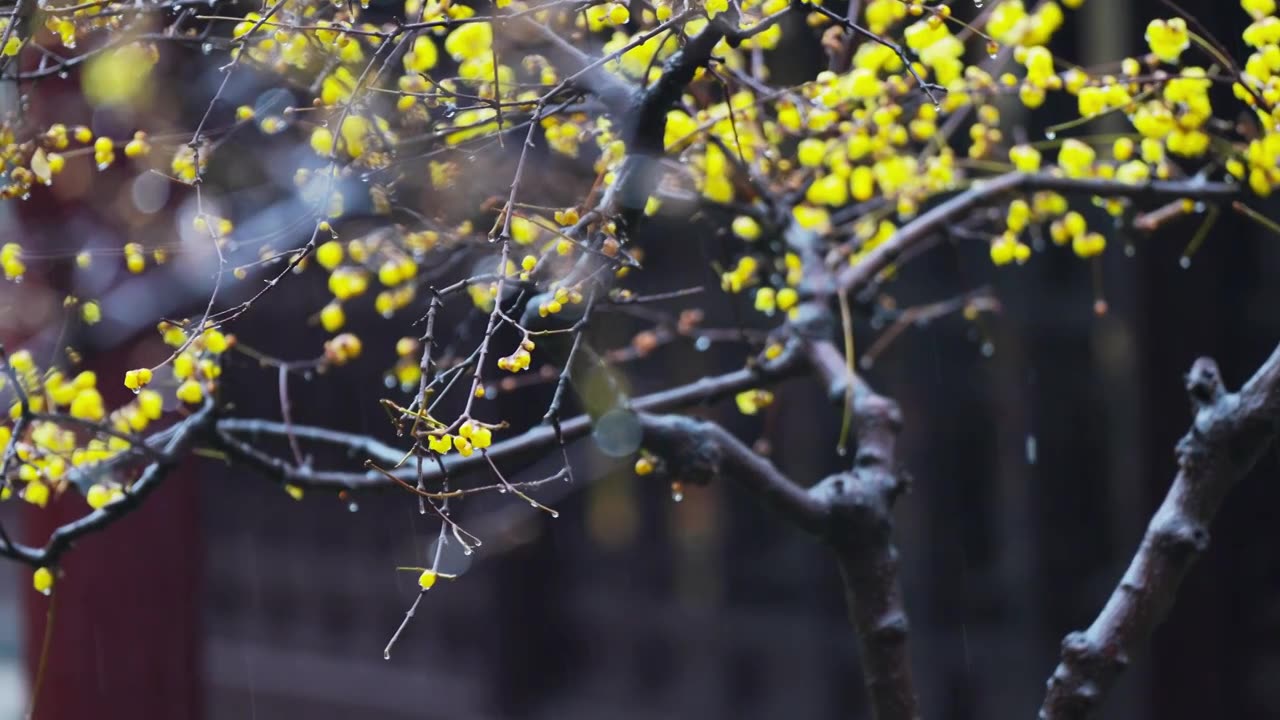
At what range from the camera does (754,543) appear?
143 inches

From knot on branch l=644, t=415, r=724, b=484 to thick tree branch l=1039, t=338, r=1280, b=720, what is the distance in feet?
1.55

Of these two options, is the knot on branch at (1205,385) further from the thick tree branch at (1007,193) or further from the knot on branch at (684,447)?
the knot on branch at (684,447)

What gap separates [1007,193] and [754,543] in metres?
2.22

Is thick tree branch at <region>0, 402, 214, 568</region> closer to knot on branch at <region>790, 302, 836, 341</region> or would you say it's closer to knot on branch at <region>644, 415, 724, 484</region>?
knot on branch at <region>644, 415, 724, 484</region>

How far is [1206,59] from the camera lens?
2.60m

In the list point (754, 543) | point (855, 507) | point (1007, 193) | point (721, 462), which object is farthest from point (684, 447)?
point (754, 543)

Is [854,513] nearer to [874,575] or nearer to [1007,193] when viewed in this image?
[874,575]

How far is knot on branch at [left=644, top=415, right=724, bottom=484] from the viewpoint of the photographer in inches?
52.1

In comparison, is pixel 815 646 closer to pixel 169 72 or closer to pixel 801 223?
pixel 801 223

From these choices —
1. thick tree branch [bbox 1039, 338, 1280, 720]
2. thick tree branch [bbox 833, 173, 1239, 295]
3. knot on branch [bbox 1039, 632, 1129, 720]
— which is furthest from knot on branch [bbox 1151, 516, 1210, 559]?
thick tree branch [bbox 833, 173, 1239, 295]

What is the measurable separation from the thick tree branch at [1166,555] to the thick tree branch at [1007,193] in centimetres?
29

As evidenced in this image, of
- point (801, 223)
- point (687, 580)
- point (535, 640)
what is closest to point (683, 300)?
point (687, 580)

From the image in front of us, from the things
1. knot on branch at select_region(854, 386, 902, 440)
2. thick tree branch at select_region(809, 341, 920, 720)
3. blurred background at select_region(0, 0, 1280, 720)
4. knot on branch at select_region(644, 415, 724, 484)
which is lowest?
blurred background at select_region(0, 0, 1280, 720)

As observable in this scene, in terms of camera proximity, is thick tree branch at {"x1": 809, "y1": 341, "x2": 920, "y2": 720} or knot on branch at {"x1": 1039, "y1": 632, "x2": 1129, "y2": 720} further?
thick tree branch at {"x1": 809, "y1": 341, "x2": 920, "y2": 720}
